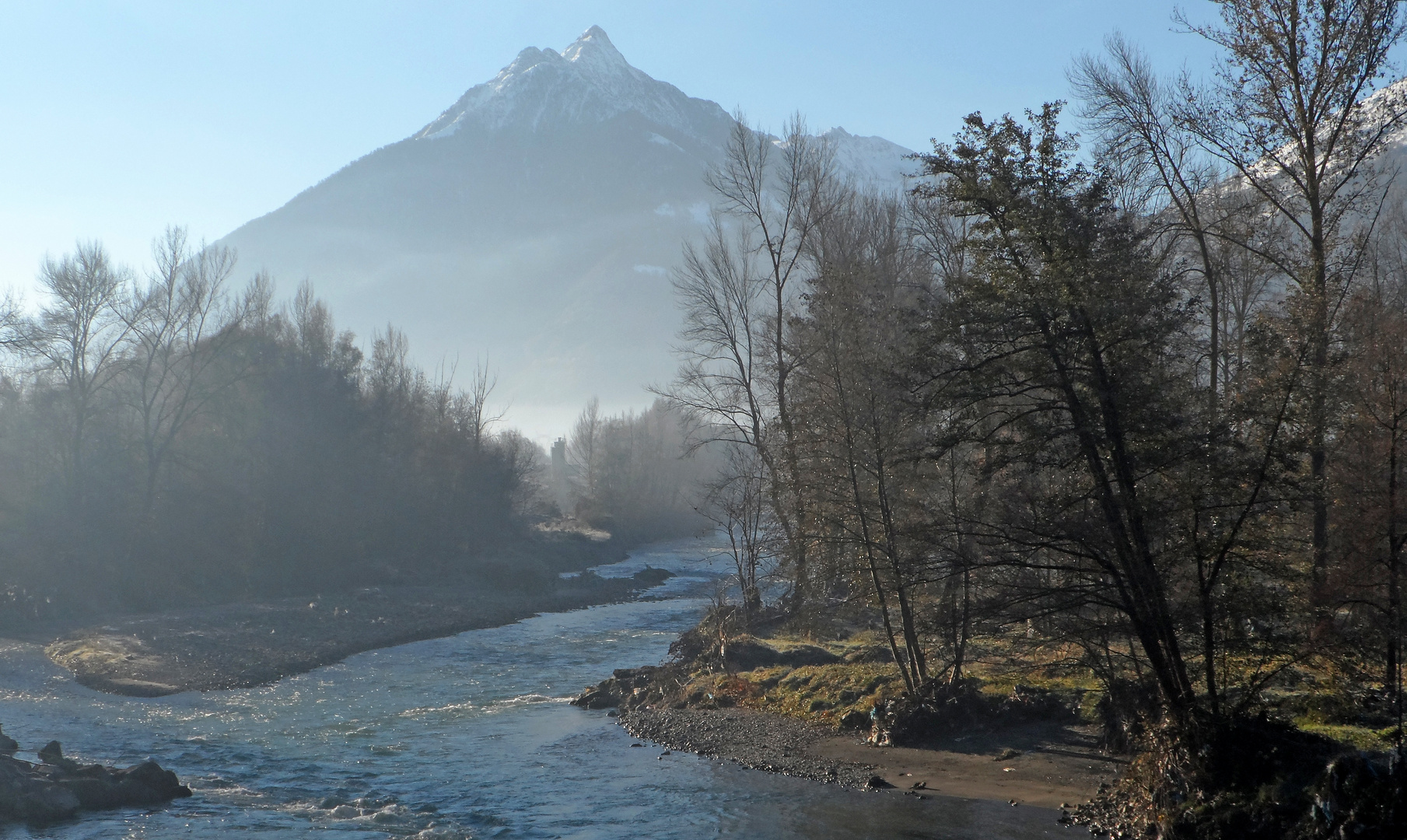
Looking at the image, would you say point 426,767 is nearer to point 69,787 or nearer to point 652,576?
point 69,787

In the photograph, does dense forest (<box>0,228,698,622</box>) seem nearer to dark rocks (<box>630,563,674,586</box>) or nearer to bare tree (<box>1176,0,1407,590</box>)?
dark rocks (<box>630,563,674,586</box>)

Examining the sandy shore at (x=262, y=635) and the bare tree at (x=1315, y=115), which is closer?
the bare tree at (x=1315, y=115)

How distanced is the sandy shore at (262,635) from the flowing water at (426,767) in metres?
1.29

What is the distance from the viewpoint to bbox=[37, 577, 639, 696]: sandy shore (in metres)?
27.8

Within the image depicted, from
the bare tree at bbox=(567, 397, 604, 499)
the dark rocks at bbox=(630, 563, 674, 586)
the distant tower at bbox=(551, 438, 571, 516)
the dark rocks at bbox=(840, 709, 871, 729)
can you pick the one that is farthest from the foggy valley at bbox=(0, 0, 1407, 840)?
the distant tower at bbox=(551, 438, 571, 516)

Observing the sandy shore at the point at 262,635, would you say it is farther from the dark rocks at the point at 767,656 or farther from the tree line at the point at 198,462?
the dark rocks at the point at 767,656

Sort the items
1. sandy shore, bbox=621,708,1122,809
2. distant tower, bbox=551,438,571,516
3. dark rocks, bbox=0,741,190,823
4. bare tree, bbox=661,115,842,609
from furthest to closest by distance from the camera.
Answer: distant tower, bbox=551,438,571,516
bare tree, bbox=661,115,842,609
dark rocks, bbox=0,741,190,823
sandy shore, bbox=621,708,1122,809

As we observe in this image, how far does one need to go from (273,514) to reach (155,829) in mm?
40091

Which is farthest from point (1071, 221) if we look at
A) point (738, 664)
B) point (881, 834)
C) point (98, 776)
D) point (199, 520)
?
point (199, 520)

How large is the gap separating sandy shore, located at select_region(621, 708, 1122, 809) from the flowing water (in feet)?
1.62

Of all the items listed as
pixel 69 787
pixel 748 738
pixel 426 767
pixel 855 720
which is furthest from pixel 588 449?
pixel 69 787

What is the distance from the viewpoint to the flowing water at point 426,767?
46.7 feet

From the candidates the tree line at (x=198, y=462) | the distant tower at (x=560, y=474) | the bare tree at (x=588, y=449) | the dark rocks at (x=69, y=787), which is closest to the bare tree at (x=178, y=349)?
the tree line at (x=198, y=462)

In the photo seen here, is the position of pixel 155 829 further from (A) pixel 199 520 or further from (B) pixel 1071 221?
(A) pixel 199 520
